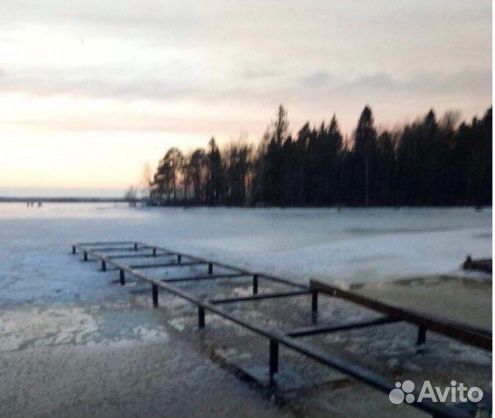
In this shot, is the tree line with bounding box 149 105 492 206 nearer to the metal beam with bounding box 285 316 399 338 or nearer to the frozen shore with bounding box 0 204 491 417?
the frozen shore with bounding box 0 204 491 417

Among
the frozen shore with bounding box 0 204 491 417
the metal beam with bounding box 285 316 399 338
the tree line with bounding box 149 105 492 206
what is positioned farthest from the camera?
the tree line with bounding box 149 105 492 206

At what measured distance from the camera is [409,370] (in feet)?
14.5

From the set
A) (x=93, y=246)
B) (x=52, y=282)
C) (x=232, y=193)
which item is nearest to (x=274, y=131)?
(x=232, y=193)

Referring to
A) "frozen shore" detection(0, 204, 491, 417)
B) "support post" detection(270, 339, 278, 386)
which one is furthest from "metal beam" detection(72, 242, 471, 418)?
"frozen shore" detection(0, 204, 491, 417)

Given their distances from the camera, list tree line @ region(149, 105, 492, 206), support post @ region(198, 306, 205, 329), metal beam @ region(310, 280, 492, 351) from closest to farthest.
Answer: metal beam @ region(310, 280, 492, 351) → support post @ region(198, 306, 205, 329) → tree line @ region(149, 105, 492, 206)

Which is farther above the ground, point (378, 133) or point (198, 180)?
point (378, 133)

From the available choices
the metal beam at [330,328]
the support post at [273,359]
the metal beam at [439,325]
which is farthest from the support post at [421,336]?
the support post at [273,359]

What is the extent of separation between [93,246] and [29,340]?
10260 millimetres

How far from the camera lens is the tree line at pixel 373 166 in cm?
5672

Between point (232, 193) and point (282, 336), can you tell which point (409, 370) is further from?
point (232, 193)

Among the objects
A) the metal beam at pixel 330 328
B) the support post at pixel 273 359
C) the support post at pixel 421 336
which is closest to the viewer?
the support post at pixel 273 359

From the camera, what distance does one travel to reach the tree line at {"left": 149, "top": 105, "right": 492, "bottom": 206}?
56.7m

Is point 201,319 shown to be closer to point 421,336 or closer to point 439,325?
point 421,336

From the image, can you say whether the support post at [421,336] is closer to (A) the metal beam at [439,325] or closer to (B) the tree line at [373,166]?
(A) the metal beam at [439,325]
